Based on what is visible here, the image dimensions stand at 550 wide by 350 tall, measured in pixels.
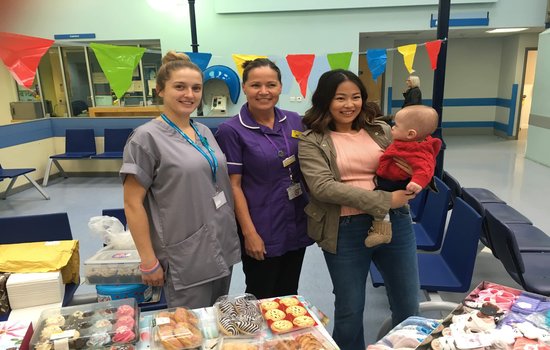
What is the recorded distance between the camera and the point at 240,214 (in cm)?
176

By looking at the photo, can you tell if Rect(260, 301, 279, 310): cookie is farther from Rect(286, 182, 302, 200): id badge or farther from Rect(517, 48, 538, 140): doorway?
Rect(517, 48, 538, 140): doorway

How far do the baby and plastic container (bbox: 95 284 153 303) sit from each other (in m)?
1.13

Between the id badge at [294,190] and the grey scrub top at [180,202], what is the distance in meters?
0.28

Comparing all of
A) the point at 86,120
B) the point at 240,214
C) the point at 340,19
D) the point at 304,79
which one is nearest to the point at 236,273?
the point at 240,214

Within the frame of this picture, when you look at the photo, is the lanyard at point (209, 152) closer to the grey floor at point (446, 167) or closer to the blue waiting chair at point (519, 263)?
the grey floor at point (446, 167)

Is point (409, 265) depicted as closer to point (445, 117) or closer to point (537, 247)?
point (537, 247)

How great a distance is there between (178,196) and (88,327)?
1.83 feet

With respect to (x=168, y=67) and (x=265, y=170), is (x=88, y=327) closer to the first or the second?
(x=265, y=170)

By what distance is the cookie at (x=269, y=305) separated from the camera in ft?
4.34

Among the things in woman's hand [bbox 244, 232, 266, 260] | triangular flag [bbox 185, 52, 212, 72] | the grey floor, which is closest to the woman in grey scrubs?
woman's hand [bbox 244, 232, 266, 260]

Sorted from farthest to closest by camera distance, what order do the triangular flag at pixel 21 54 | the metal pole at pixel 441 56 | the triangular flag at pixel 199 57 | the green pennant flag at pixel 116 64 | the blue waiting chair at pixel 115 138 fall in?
the blue waiting chair at pixel 115 138 < the triangular flag at pixel 199 57 < the metal pole at pixel 441 56 < the green pennant flag at pixel 116 64 < the triangular flag at pixel 21 54

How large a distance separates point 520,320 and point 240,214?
1.10m

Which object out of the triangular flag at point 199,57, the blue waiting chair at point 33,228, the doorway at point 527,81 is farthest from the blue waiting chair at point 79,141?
the doorway at point 527,81

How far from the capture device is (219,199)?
5.45 ft
